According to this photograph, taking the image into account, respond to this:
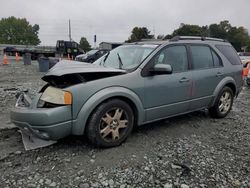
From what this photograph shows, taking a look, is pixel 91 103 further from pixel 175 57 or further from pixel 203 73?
pixel 203 73

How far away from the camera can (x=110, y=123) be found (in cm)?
322

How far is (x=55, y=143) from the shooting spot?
342 cm

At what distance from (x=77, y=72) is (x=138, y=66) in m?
1.01

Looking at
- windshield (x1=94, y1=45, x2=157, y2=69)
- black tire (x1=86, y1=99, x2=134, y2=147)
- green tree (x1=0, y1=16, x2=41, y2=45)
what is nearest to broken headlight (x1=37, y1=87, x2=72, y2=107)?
black tire (x1=86, y1=99, x2=134, y2=147)

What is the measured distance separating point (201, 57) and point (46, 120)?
3.16m

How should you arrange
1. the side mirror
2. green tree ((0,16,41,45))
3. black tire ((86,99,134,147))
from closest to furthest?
black tire ((86,99,134,147)) < the side mirror < green tree ((0,16,41,45))

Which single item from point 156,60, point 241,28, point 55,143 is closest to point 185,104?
point 156,60

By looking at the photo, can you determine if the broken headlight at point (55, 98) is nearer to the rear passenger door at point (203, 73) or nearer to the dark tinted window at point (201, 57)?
the rear passenger door at point (203, 73)

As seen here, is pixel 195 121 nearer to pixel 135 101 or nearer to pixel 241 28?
pixel 135 101

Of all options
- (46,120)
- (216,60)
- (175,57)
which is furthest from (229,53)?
(46,120)

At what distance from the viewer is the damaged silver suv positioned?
2889 mm

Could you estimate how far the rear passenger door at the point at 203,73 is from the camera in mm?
4172

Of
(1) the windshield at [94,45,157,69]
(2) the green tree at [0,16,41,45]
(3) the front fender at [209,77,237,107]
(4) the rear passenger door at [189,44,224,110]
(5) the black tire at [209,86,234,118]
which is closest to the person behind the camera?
(1) the windshield at [94,45,157,69]

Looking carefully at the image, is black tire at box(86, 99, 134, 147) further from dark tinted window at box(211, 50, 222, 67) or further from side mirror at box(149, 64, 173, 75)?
dark tinted window at box(211, 50, 222, 67)
